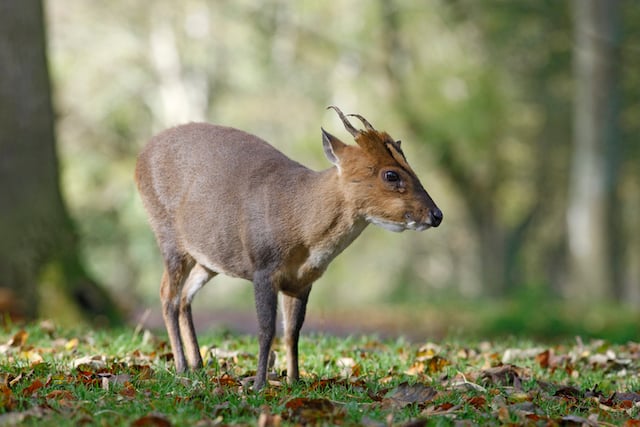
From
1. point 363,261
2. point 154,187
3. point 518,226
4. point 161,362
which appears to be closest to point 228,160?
point 154,187

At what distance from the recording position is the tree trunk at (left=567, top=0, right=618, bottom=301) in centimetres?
1723

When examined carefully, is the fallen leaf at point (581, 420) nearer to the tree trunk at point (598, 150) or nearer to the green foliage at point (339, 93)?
the tree trunk at point (598, 150)

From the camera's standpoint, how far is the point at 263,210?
589cm

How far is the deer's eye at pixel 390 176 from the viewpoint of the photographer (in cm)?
Result: 561

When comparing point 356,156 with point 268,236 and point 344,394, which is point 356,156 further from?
point 344,394

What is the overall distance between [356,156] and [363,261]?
31.8m

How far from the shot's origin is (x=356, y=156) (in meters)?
5.74

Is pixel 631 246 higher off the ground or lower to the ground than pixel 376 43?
lower

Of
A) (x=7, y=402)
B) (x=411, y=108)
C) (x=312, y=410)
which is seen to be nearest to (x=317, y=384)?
(x=312, y=410)

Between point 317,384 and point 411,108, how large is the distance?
699 inches

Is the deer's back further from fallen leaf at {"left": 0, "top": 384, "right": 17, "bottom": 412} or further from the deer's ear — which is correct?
fallen leaf at {"left": 0, "top": 384, "right": 17, "bottom": 412}

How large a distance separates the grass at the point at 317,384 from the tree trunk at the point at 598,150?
30.6 ft

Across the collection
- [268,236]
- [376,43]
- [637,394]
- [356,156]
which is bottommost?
[637,394]

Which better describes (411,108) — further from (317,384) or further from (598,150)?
(317,384)
